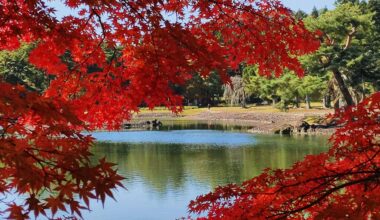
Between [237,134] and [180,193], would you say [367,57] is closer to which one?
[237,134]

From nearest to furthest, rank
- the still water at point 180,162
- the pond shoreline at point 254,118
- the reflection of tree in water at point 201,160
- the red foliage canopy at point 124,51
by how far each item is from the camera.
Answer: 1. the red foliage canopy at point 124,51
2. the still water at point 180,162
3. the reflection of tree in water at point 201,160
4. the pond shoreline at point 254,118

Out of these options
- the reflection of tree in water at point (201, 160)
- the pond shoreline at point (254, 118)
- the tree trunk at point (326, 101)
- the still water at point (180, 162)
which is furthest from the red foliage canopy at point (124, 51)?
the tree trunk at point (326, 101)

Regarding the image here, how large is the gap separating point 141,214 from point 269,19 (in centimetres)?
726

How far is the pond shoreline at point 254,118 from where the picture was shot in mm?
30078

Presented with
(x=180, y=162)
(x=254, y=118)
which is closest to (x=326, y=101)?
(x=254, y=118)

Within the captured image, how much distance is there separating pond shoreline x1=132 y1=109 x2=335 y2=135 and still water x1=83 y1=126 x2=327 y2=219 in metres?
2.40

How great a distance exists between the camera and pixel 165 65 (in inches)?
171

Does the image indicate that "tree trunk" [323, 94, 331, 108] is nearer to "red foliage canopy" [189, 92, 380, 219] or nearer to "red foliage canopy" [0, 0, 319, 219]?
"red foliage canopy" [0, 0, 319, 219]

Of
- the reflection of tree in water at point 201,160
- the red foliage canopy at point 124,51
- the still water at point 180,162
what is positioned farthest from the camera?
the reflection of tree in water at point 201,160

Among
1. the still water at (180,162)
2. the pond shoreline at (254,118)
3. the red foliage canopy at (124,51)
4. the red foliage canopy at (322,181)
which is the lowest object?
the still water at (180,162)

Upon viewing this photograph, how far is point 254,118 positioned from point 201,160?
21.6m

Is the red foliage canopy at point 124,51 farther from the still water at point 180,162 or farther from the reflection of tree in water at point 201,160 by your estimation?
the reflection of tree in water at point 201,160

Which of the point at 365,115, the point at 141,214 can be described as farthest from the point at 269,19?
the point at 141,214

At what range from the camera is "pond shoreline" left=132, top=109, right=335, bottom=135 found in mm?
30078
